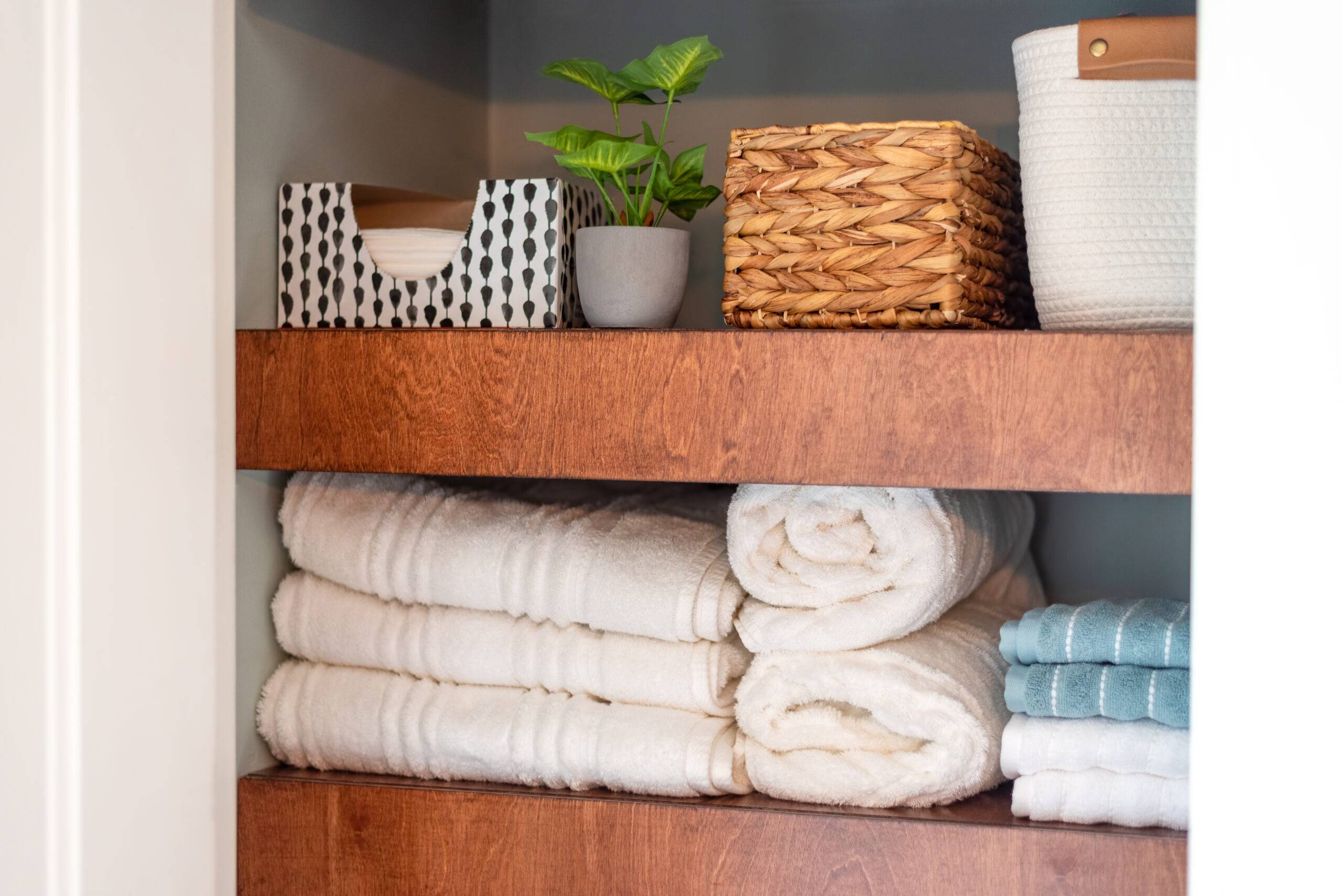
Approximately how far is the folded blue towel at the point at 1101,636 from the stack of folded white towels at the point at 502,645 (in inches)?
8.8

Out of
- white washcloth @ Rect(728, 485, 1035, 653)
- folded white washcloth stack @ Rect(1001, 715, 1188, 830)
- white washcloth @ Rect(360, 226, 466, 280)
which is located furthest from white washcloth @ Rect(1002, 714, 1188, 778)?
white washcloth @ Rect(360, 226, 466, 280)

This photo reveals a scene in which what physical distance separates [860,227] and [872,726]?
37cm

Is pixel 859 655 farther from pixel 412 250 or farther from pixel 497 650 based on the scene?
pixel 412 250

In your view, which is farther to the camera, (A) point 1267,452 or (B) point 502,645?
(B) point 502,645

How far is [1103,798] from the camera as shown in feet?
2.86

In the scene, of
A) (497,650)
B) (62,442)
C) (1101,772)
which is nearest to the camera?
(62,442)

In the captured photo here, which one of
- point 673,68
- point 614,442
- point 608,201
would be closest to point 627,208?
point 608,201

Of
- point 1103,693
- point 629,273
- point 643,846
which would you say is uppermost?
point 629,273

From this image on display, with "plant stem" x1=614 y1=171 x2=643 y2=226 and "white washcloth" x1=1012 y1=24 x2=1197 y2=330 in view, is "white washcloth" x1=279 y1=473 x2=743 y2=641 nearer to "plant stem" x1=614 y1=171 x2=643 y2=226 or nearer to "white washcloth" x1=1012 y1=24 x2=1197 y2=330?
"plant stem" x1=614 y1=171 x2=643 y2=226

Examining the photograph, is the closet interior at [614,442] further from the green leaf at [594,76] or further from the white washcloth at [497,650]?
the green leaf at [594,76]

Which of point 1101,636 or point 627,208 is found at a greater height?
point 627,208

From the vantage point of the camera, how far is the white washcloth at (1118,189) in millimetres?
856

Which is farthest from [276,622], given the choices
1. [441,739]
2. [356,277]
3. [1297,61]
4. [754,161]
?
[1297,61]

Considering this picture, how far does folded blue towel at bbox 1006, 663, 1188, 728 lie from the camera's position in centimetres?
88
